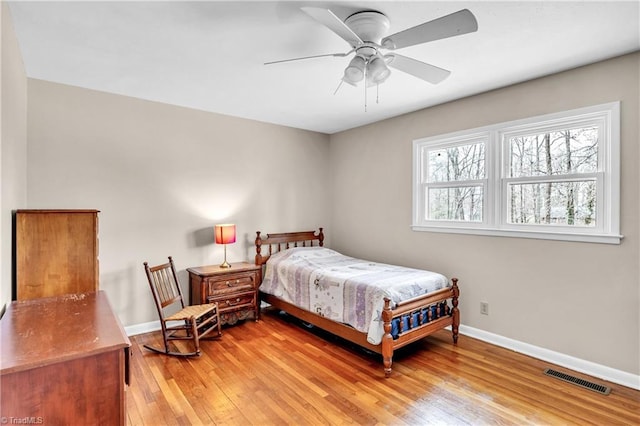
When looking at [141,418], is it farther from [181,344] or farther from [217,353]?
[181,344]

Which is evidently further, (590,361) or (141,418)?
(590,361)

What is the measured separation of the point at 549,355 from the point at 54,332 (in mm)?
3649

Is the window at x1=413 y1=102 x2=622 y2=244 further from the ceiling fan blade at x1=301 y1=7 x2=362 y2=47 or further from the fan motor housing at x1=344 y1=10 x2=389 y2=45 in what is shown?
the ceiling fan blade at x1=301 y1=7 x2=362 y2=47

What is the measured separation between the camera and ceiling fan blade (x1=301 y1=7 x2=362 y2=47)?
1634 mm

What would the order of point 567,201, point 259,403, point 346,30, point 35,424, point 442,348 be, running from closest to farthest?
point 35,424 < point 346,30 < point 259,403 < point 567,201 < point 442,348

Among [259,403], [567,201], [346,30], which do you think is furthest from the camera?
[567,201]

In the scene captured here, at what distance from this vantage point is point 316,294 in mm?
3506

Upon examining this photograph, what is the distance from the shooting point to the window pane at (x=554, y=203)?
2.86m

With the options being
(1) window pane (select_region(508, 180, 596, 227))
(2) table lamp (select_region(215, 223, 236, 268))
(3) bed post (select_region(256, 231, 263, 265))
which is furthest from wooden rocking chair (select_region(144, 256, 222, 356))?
(1) window pane (select_region(508, 180, 596, 227))

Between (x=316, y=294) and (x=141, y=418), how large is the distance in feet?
5.87

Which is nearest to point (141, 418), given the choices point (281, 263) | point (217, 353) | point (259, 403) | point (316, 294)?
point (259, 403)

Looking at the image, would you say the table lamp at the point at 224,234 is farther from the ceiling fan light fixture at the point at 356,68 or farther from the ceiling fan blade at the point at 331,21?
the ceiling fan blade at the point at 331,21

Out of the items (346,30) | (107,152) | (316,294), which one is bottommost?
(316,294)

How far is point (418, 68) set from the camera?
2320 millimetres
